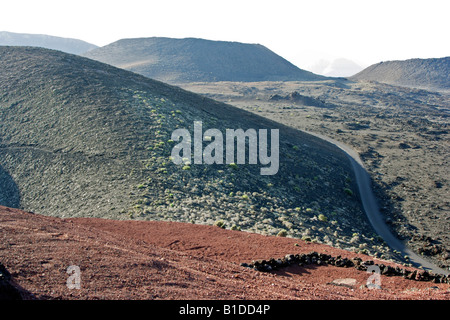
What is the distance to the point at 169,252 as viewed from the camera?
1361cm

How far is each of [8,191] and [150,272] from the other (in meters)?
23.4

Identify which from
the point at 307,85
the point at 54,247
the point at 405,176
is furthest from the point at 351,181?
the point at 307,85

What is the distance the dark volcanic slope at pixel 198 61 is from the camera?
524 feet

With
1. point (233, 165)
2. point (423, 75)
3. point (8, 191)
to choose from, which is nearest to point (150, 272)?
point (8, 191)

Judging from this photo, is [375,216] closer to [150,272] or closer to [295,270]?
[295,270]

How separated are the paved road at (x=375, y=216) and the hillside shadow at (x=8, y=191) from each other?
2867 centimetres

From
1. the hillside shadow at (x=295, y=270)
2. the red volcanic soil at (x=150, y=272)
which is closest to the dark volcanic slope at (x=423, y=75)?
the hillside shadow at (x=295, y=270)

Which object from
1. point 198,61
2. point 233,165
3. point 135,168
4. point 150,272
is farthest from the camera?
point 198,61

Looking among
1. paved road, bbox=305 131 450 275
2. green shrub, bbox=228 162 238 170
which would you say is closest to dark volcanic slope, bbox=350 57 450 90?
paved road, bbox=305 131 450 275

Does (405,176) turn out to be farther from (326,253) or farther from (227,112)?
(326,253)

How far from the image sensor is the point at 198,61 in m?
174

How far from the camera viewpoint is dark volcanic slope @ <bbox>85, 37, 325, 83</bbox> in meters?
160

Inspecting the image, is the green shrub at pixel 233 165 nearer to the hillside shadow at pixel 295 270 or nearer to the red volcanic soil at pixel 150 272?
the red volcanic soil at pixel 150 272

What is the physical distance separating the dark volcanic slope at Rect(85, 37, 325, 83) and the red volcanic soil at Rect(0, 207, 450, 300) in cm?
13701
